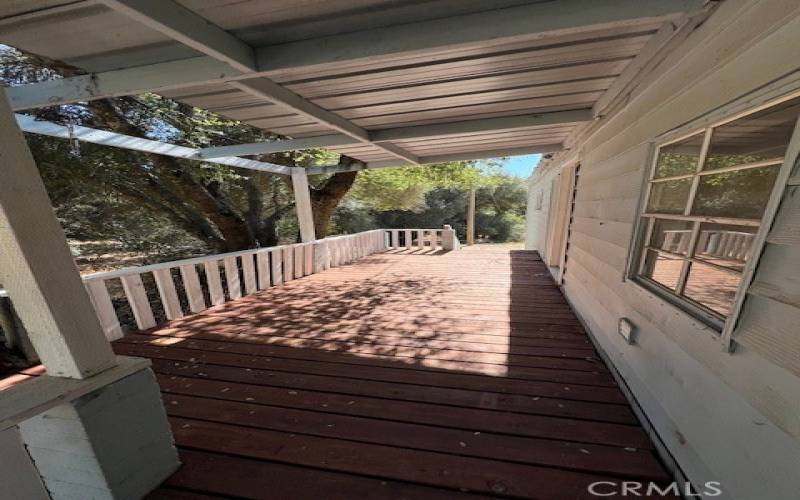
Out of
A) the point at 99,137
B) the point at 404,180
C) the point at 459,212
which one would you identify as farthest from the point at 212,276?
the point at 459,212

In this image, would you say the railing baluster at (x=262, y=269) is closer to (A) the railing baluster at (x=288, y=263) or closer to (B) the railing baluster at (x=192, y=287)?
(A) the railing baluster at (x=288, y=263)

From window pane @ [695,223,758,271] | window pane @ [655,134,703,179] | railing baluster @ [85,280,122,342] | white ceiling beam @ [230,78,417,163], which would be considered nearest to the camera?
window pane @ [695,223,758,271]

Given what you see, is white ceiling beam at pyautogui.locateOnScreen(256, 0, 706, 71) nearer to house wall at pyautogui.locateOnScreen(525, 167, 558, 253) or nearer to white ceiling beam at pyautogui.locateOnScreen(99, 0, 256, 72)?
white ceiling beam at pyautogui.locateOnScreen(99, 0, 256, 72)

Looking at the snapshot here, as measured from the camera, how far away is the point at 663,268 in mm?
1920

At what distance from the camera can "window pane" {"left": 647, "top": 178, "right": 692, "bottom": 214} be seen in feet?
5.49

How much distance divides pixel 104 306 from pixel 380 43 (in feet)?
11.1

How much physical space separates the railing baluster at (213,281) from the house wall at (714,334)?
425 centimetres

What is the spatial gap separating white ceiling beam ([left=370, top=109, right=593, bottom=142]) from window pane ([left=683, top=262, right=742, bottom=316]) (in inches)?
73.5

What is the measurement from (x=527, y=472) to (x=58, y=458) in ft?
6.69

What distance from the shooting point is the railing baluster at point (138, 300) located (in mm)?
3076

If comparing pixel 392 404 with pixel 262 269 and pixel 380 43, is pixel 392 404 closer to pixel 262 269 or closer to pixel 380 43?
pixel 380 43

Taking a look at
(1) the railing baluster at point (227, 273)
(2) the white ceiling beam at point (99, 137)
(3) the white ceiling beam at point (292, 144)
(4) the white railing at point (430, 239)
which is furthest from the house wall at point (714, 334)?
(4) the white railing at point (430, 239)

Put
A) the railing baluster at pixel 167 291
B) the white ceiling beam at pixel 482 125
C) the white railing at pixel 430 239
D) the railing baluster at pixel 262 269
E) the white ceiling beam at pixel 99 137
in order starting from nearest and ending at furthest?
the white ceiling beam at pixel 99 137 < the white ceiling beam at pixel 482 125 < the railing baluster at pixel 167 291 < the railing baluster at pixel 262 269 < the white railing at pixel 430 239

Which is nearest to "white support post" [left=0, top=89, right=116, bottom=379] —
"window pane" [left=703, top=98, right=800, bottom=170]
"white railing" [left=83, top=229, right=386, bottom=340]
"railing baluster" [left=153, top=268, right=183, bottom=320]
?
"white railing" [left=83, top=229, right=386, bottom=340]
